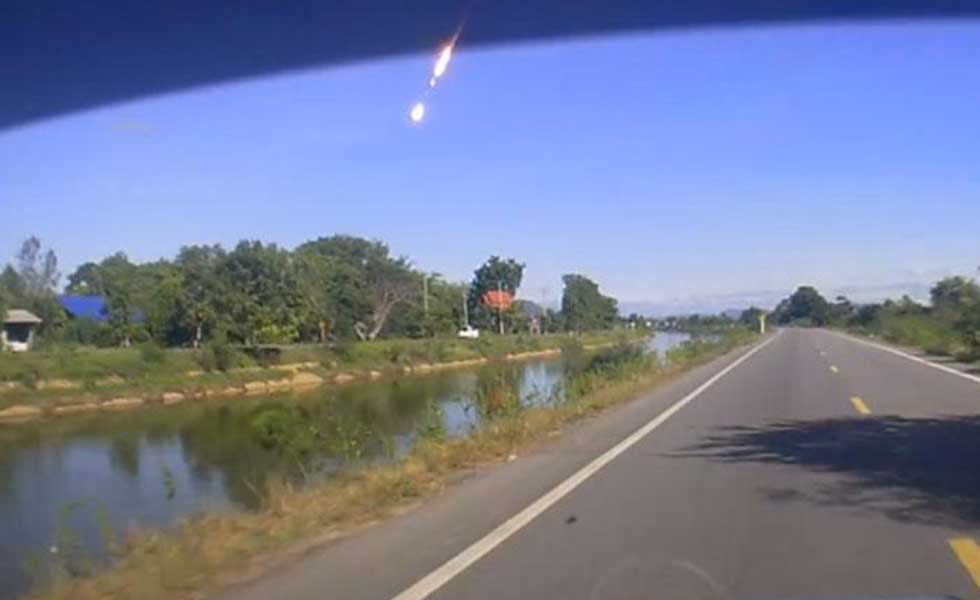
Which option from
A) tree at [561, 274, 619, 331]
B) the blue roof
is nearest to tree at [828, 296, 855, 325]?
tree at [561, 274, 619, 331]

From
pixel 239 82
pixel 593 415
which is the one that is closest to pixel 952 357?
pixel 593 415

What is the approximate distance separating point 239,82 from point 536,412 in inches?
420

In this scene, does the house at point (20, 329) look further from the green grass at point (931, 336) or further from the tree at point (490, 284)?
the tree at point (490, 284)

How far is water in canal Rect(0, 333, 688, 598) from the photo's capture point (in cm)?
1516

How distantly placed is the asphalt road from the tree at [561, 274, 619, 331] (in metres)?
92.0

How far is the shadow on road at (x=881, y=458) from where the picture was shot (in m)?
10.0

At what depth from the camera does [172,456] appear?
2594 centimetres

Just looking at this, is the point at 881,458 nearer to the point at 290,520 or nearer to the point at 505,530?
the point at 505,530

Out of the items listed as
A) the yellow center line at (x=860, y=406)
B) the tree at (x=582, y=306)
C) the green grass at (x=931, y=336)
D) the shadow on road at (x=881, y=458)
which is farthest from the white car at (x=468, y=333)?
the shadow on road at (x=881, y=458)

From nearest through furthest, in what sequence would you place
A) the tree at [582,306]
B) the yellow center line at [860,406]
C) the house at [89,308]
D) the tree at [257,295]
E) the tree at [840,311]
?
the yellow center line at [860,406]
the tree at [257,295]
the house at [89,308]
the tree at [582,306]
the tree at [840,311]

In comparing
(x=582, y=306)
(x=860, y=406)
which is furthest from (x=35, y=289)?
(x=582, y=306)

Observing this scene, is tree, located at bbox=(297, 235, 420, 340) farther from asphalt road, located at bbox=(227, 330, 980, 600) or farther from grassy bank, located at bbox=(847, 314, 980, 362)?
asphalt road, located at bbox=(227, 330, 980, 600)

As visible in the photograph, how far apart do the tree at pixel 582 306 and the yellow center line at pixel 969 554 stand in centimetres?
9886

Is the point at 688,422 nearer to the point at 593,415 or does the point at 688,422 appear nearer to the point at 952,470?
the point at 593,415
